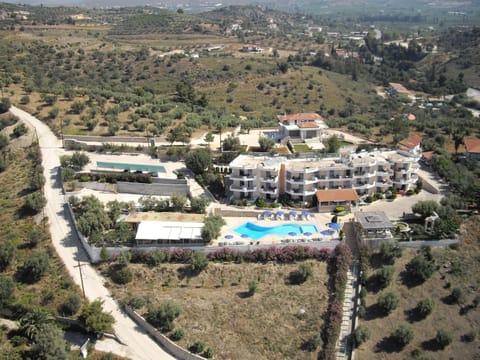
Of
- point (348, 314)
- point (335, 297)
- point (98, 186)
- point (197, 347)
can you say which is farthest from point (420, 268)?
point (98, 186)

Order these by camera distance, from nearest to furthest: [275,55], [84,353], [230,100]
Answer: [84,353] → [230,100] → [275,55]

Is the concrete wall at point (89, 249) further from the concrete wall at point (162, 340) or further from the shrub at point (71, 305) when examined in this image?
the concrete wall at point (162, 340)

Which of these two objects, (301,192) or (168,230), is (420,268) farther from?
(168,230)

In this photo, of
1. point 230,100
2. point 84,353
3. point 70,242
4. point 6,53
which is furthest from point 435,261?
point 6,53

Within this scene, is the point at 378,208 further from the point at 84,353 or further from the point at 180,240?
the point at 84,353

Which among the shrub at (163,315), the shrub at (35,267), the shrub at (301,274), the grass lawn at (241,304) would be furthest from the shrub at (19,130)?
the shrub at (301,274)

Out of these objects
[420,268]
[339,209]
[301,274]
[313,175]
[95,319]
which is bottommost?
[95,319]
